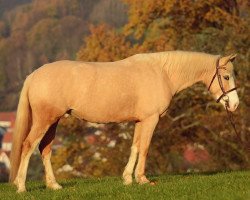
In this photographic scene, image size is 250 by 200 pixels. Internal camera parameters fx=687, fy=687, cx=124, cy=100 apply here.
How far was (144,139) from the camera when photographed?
12.9 m

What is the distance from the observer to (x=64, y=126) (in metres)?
39.8

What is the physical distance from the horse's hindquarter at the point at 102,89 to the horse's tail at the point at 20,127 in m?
0.46

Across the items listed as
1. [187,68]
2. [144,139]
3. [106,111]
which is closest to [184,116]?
A: [187,68]

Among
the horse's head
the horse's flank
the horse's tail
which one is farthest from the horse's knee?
the horse's head

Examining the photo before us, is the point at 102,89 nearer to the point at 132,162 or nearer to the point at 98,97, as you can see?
the point at 98,97

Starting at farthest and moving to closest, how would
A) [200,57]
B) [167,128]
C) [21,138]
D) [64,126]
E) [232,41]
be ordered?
[64,126] → [167,128] → [232,41] → [200,57] → [21,138]

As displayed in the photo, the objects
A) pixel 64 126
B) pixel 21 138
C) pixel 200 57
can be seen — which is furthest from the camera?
pixel 64 126

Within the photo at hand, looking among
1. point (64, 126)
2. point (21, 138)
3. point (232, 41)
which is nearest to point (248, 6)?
point (232, 41)

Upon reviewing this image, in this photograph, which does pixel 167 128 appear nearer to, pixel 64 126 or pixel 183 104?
pixel 183 104

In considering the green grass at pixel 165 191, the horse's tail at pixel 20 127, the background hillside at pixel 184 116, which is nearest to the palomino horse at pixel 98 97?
the horse's tail at pixel 20 127

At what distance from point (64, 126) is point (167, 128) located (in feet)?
23.2

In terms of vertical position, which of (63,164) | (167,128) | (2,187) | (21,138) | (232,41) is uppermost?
(21,138)

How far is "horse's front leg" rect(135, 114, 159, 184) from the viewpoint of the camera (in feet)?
42.1

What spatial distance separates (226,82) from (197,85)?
19.5 metres
